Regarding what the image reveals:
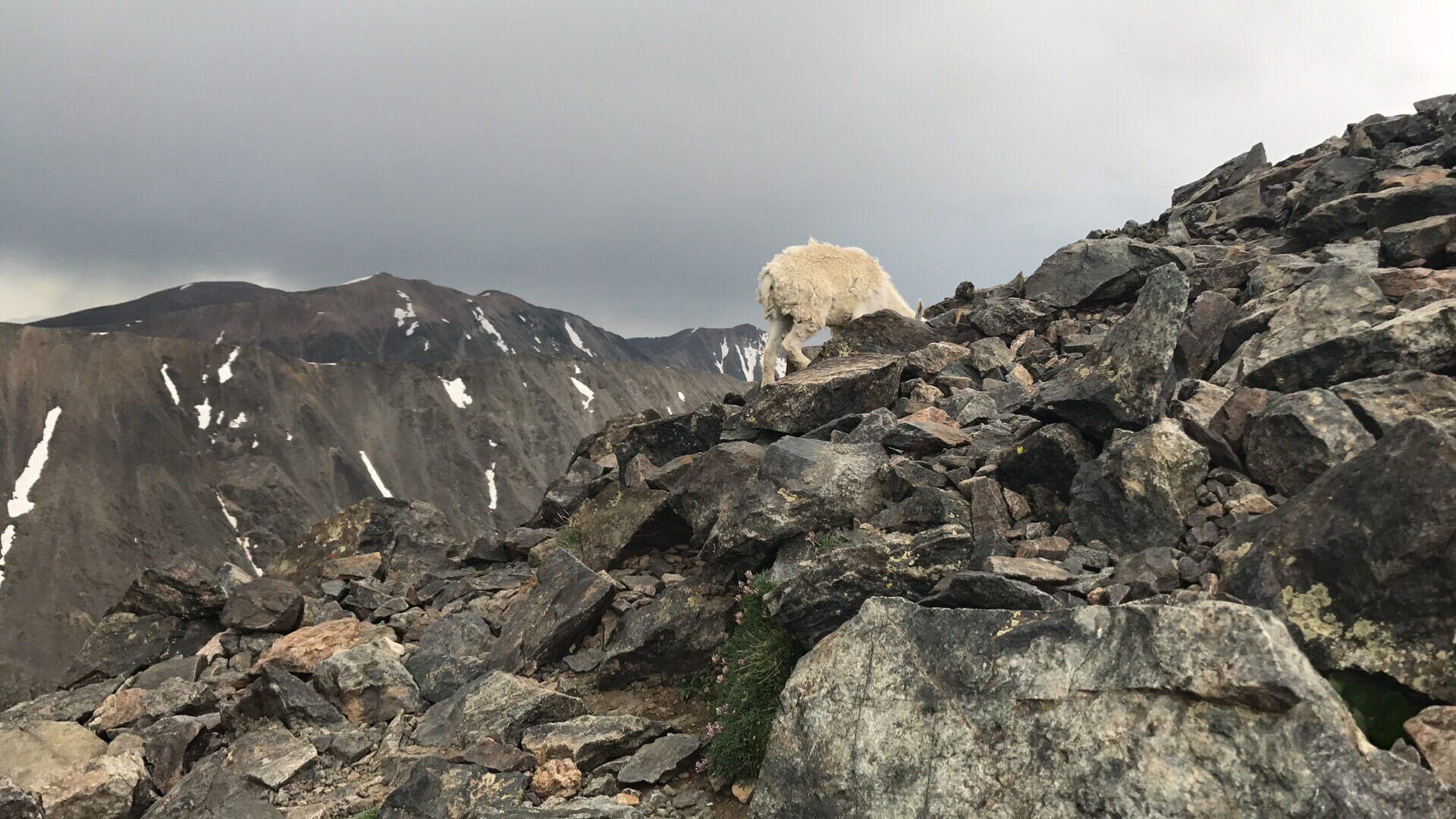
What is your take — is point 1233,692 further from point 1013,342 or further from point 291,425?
point 291,425

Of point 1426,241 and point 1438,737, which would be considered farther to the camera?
point 1426,241

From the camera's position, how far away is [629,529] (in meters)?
A: 11.1

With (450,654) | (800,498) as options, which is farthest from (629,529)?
(800,498)

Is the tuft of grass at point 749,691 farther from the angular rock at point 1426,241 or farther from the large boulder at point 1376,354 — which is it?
the angular rock at point 1426,241

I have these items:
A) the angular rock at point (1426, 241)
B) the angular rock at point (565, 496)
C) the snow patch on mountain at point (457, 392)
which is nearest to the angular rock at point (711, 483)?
the angular rock at point (565, 496)

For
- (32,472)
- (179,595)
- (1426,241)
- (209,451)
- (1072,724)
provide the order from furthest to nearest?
(209,451) → (32,472) → (179,595) → (1426,241) → (1072,724)

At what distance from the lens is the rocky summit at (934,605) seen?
13.3ft

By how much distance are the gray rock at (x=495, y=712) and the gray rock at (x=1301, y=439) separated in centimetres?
700

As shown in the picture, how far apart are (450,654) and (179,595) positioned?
5043mm

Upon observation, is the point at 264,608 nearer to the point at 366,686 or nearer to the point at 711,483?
the point at 366,686

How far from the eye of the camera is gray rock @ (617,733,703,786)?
20.6ft

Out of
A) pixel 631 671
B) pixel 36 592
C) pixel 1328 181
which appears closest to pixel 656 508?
pixel 631 671

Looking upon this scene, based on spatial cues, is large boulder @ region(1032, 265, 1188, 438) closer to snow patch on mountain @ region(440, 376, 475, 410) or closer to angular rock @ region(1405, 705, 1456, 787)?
angular rock @ region(1405, 705, 1456, 787)

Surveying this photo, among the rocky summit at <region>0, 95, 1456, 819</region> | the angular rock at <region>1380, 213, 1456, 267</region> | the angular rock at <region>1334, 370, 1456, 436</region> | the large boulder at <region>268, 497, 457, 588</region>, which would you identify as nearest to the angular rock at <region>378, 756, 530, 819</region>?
the rocky summit at <region>0, 95, 1456, 819</region>
